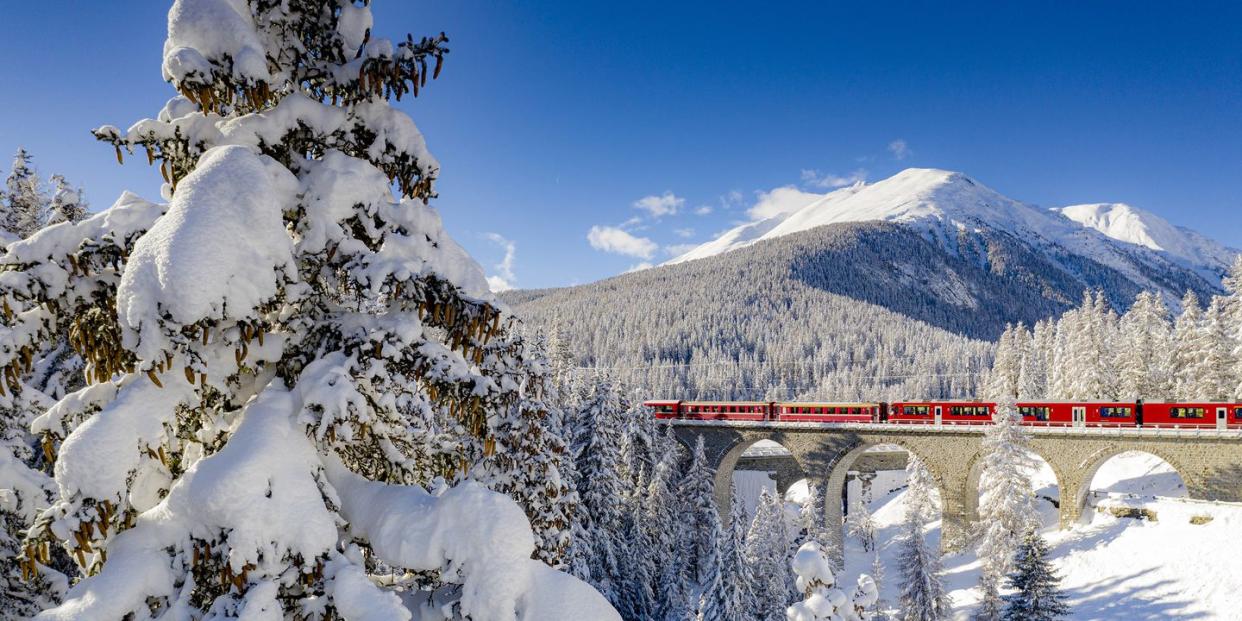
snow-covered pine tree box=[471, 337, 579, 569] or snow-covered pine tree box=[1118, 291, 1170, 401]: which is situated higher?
snow-covered pine tree box=[1118, 291, 1170, 401]

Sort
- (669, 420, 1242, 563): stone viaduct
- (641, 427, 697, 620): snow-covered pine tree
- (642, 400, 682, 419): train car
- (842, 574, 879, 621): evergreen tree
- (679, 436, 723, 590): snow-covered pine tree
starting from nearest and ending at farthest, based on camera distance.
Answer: (842, 574, 879, 621): evergreen tree
(669, 420, 1242, 563): stone viaduct
(641, 427, 697, 620): snow-covered pine tree
(679, 436, 723, 590): snow-covered pine tree
(642, 400, 682, 419): train car

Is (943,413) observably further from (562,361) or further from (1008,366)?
(1008,366)

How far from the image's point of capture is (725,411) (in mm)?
49094

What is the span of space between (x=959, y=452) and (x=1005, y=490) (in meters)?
5.84

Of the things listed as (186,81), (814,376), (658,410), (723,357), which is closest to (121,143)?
(186,81)

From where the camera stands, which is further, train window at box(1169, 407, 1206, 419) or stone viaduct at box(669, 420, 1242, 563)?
train window at box(1169, 407, 1206, 419)

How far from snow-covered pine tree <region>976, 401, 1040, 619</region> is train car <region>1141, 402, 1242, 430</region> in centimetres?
561

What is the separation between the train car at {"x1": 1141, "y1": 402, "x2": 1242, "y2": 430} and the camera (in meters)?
29.1

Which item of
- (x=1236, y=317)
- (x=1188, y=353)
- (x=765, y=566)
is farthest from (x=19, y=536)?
(x=1188, y=353)

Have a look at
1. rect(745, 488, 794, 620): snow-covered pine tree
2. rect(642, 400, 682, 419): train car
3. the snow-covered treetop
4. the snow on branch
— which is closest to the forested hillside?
rect(642, 400, 682, 419): train car

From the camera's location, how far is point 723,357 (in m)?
147

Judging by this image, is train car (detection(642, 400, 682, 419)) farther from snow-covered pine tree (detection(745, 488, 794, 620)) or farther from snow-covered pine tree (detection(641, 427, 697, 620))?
snow-covered pine tree (detection(745, 488, 794, 620))

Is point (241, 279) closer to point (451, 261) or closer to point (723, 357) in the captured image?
point (451, 261)

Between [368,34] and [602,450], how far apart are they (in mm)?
25839
